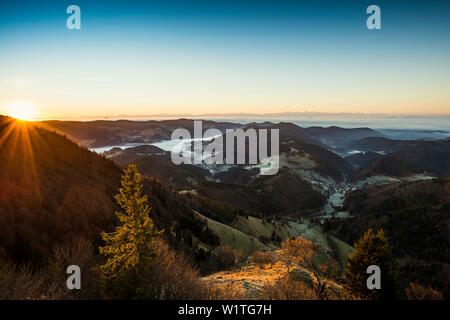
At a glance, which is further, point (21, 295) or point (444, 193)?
point (444, 193)

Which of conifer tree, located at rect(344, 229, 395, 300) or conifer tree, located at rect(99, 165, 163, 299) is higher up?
conifer tree, located at rect(99, 165, 163, 299)

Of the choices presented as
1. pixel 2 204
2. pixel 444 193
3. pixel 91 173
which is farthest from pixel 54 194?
pixel 444 193

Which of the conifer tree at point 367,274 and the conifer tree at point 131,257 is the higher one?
the conifer tree at point 131,257

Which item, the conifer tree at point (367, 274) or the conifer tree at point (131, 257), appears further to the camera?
the conifer tree at point (367, 274)

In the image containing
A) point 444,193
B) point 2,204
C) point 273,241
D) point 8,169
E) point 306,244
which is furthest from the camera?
point 444,193

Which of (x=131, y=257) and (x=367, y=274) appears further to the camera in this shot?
(x=367, y=274)

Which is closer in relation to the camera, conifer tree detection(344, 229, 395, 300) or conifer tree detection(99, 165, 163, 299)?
conifer tree detection(99, 165, 163, 299)

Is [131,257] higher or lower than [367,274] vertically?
higher

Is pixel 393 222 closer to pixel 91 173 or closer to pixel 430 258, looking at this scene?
pixel 430 258
